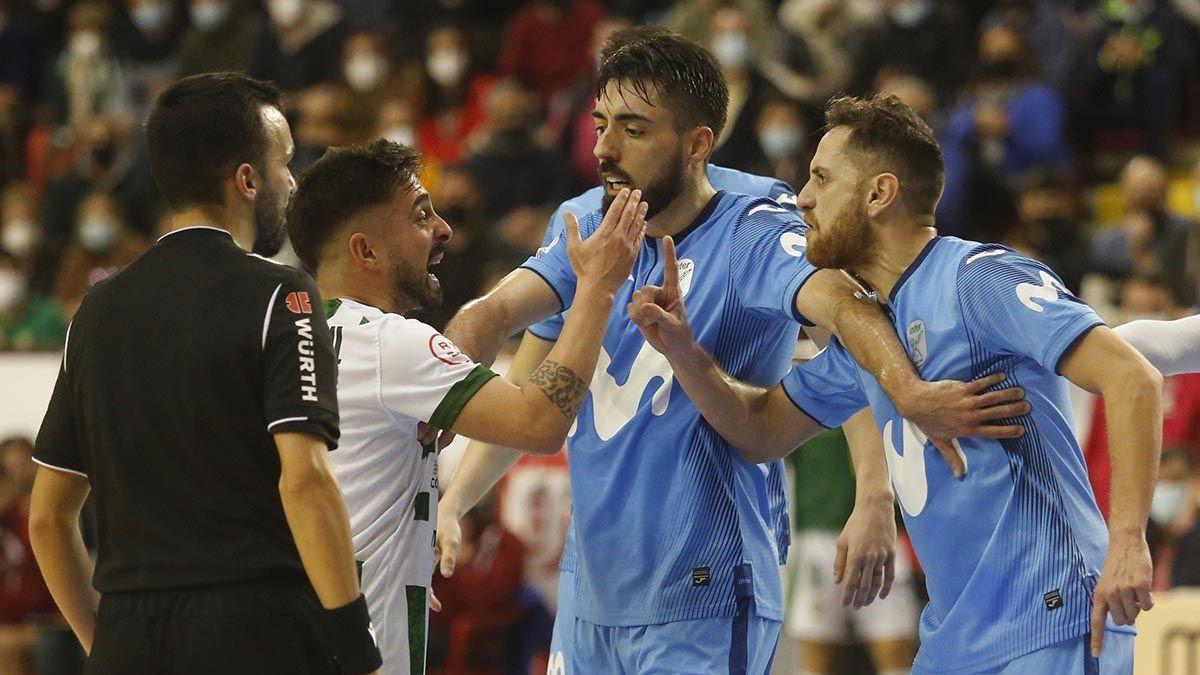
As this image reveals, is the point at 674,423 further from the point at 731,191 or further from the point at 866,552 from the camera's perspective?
the point at 731,191

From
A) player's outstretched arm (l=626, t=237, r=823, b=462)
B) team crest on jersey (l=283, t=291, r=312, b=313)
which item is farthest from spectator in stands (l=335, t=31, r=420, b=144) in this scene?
team crest on jersey (l=283, t=291, r=312, b=313)

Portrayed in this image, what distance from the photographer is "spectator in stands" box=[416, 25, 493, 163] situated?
16453 mm

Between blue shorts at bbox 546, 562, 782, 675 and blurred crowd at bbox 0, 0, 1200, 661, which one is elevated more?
blurred crowd at bbox 0, 0, 1200, 661

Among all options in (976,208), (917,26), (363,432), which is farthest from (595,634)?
(917,26)

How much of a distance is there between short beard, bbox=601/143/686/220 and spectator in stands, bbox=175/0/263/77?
1259 cm

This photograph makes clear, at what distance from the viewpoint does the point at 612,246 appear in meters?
4.79

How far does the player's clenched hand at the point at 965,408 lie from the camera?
14.8 ft

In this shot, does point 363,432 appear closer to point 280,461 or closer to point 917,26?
point 280,461

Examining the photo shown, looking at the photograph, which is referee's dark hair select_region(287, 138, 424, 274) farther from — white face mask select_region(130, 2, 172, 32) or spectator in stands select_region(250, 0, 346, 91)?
white face mask select_region(130, 2, 172, 32)

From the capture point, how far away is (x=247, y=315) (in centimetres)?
399

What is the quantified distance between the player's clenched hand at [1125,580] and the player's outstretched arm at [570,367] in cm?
146

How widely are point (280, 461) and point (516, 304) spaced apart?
5.51 feet

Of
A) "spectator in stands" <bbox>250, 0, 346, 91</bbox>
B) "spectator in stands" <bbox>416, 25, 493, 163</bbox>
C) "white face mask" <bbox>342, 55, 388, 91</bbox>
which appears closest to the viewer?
"spectator in stands" <bbox>416, 25, 493, 163</bbox>

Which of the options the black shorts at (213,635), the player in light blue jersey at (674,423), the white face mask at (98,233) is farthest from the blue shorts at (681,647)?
the white face mask at (98,233)
